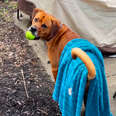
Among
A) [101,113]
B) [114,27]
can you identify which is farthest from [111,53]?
[101,113]

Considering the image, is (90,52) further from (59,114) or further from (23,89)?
(23,89)

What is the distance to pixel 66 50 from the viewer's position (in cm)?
214

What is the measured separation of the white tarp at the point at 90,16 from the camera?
3.74 meters

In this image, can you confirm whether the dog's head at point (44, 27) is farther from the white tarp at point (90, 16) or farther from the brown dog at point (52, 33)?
the white tarp at point (90, 16)

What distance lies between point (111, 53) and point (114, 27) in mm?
554

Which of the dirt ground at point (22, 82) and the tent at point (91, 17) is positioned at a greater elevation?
the tent at point (91, 17)

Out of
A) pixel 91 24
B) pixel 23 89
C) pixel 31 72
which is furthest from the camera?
pixel 91 24

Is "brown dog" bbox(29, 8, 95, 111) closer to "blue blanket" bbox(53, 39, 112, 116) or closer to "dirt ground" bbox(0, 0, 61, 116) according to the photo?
"blue blanket" bbox(53, 39, 112, 116)

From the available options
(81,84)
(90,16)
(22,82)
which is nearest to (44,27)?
(81,84)

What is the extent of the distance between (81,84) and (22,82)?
1.82 m

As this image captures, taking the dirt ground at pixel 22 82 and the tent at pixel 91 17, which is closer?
the dirt ground at pixel 22 82

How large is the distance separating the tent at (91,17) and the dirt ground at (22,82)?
107 cm

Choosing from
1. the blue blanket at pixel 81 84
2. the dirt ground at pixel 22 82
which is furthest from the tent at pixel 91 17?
the blue blanket at pixel 81 84

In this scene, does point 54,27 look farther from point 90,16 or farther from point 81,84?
point 90,16
